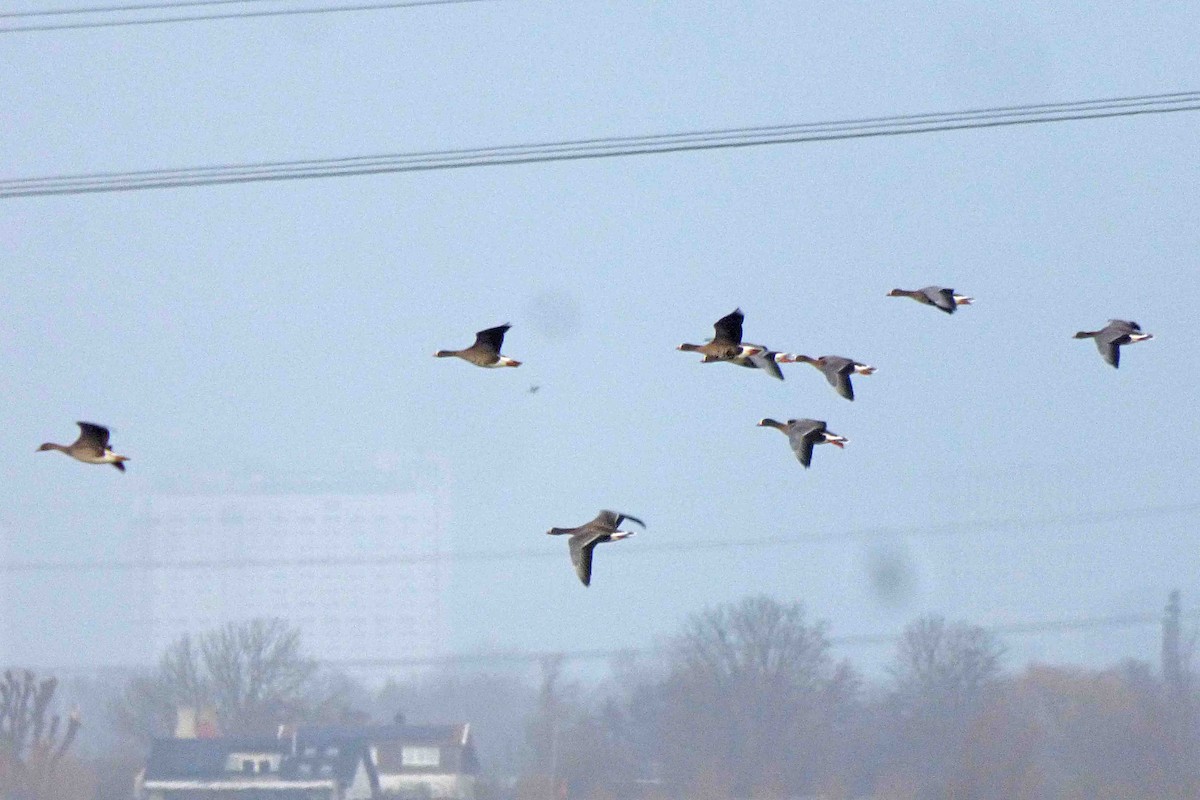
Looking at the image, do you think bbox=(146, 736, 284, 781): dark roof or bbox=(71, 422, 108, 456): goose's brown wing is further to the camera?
bbox=(146, 736, 284, 781): dark roof

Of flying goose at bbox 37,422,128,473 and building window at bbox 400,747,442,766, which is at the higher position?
flying goose at bbox 37,422,128,473

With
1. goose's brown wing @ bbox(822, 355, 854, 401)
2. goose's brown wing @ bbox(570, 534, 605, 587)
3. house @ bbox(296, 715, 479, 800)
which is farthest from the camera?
house @ bbox(296, 715, 479, 800)

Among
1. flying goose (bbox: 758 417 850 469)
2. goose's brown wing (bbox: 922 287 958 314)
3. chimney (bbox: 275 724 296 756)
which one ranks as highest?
goose's brown wing (bbox: 922 287 958 314)

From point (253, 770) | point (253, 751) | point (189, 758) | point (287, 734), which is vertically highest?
point (287, 734)

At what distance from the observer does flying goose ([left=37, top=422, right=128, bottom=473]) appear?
629 inches

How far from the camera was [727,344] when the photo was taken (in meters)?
16.2

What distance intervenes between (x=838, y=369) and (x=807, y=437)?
1.34m

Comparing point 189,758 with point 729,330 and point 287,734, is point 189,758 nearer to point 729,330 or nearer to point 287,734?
point 287,734

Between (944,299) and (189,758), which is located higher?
(944,299)

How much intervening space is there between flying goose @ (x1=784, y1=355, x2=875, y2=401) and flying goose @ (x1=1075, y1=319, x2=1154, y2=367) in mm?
2157

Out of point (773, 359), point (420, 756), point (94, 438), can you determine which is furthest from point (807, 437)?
point (420, 756)

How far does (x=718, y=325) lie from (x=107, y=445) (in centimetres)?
586

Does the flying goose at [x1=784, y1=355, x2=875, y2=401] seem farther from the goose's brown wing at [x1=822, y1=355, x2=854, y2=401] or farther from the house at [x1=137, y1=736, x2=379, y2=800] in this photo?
the house at [x1=137, y1=736, x2=379, y2=800]

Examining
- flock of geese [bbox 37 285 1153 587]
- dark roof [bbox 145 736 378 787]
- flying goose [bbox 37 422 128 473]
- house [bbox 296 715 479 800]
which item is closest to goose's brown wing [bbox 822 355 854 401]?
flock of geese [bbox 37 285 1153 587]
